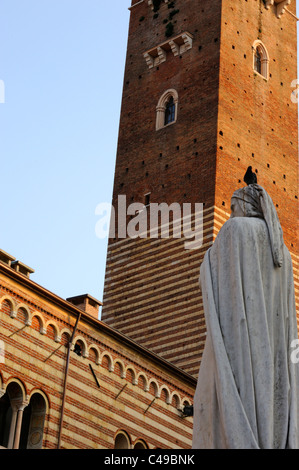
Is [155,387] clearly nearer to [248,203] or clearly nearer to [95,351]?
[95,351]

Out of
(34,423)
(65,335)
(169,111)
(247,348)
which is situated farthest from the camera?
(169,111)

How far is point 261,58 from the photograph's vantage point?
28734 millimetres

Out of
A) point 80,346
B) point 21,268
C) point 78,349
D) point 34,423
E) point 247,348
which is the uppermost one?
point 21,268

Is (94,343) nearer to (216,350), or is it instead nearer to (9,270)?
(9,270)

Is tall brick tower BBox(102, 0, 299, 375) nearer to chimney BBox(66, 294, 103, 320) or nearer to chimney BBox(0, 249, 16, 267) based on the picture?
chimney BBox(66, 294, 103, 320)

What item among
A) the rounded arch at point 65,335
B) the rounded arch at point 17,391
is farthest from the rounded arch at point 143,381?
the rounded arch at point 17,391

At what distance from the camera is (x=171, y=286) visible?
80.6ft

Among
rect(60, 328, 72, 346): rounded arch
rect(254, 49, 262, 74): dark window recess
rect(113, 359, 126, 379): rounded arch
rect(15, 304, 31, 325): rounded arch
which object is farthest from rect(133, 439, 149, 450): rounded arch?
rect(254, 49, 262, 74): dark window recess

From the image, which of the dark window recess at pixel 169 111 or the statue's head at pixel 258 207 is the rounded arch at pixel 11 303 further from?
the dark window recess at pixel 169 111

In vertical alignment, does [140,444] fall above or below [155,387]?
below

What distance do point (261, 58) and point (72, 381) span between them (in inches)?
624

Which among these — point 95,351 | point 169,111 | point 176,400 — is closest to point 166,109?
point 169,111

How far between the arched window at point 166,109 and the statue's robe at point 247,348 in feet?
75.5
